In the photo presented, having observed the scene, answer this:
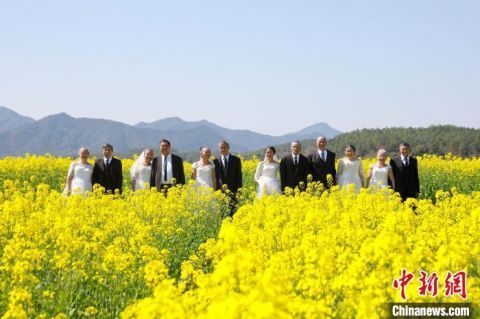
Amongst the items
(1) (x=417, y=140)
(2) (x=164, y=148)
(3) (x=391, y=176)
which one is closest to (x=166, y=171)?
(2) (x=164, y=148)

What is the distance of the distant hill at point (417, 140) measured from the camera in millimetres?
72562

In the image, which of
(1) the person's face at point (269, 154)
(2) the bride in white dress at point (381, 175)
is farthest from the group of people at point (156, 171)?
(2) the bride in white dress at point (381, 175)

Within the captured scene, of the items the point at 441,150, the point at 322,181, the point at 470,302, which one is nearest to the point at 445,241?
the point at 470,302

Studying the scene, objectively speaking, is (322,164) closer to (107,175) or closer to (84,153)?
(107,175)

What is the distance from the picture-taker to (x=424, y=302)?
4.42m

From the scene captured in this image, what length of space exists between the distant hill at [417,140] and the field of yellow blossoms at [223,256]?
56.8 meters

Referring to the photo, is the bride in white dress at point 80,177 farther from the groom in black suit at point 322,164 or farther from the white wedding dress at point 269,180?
the groom in black suit at point 322,164

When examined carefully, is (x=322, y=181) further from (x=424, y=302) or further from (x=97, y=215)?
(x=424, y=302)

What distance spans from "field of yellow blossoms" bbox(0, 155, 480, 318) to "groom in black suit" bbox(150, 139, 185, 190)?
449 mm

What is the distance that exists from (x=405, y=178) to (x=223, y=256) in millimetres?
7300

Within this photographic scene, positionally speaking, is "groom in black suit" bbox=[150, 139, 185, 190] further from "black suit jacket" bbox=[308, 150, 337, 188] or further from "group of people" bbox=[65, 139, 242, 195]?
"black suit jacket" bbox=[308, 150, 337, 188]

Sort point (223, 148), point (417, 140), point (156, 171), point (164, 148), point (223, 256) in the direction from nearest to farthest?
point (223, 256) → point (164, 148) → point (223, 148) → point (156, 171) → point (417, 140)

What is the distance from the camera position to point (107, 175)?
12.8 m

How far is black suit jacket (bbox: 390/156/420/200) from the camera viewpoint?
12664 millimetres
